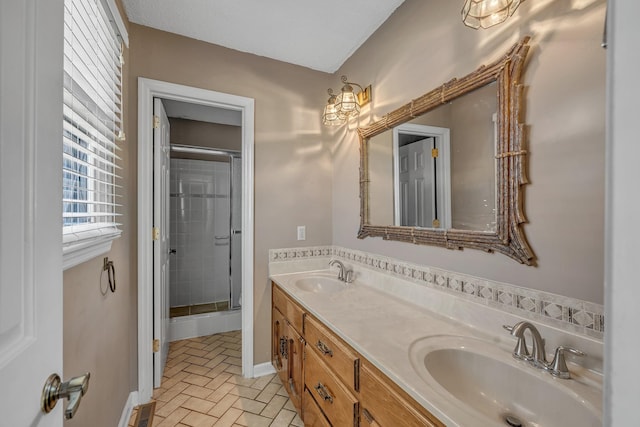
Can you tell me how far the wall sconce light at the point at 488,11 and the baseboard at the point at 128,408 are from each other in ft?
8.52

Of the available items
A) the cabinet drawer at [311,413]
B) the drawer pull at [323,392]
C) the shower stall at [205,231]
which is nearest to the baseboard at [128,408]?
the cabinet drawer at [311,413]

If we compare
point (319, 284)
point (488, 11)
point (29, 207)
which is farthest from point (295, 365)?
point (488, 11)

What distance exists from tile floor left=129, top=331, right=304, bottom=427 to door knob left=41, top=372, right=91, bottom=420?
1.45 m

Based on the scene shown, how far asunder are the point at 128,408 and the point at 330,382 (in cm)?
139

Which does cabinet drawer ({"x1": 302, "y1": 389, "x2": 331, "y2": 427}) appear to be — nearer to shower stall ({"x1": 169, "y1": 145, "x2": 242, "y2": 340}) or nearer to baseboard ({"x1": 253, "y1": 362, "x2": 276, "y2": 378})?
baseboard ({"x1": 253, "y1": 362, "x2": 276, "y2": 378})

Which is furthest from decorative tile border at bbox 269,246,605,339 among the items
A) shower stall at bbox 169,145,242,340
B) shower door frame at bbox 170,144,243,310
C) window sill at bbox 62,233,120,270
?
shower stall at bbox 169,145,242,340

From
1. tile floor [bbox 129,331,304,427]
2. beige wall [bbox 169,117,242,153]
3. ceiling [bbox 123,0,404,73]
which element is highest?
ceiling [bbox 123,0,404,73]

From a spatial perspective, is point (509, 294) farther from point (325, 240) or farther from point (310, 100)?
point (310, 100)

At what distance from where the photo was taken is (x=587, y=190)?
0.86 metres

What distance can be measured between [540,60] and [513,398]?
1147 millimetres

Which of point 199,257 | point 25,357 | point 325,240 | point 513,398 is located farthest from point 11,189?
point 199,257

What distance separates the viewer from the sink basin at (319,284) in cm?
203

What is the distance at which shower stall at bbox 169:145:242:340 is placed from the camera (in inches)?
128

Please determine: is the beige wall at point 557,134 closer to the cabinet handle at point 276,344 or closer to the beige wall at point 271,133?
the beige wall at point 271,133
